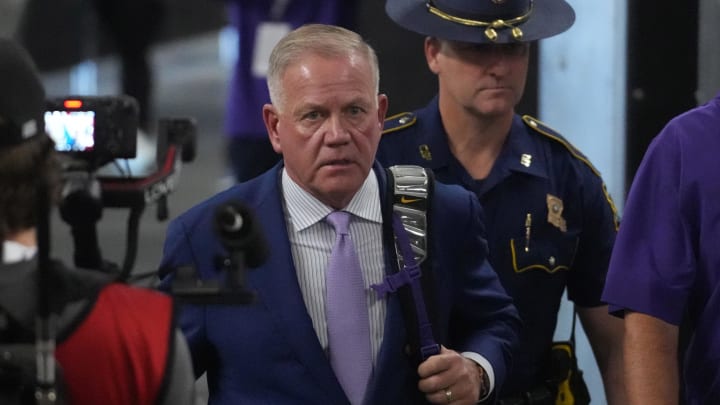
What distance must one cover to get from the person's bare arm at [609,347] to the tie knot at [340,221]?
1.25 meters

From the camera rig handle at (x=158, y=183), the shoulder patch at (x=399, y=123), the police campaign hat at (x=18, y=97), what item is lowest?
the shoulder patch at (x=399, y=123)

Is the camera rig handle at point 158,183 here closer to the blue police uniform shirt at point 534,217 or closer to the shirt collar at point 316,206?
the shirt collar at point 316,206

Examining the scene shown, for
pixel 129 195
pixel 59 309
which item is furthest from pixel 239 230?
pixel 129 195

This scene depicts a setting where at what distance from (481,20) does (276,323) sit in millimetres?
1366

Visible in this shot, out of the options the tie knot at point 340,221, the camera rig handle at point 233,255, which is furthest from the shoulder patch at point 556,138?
the camera rig handle at point 233,255

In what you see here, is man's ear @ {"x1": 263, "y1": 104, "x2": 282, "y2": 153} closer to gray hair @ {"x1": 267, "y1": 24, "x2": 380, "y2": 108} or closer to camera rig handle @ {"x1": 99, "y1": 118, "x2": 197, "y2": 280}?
gray hair @ {"x1": 267, "y1": 24, "x2": 380, "y2": 108}

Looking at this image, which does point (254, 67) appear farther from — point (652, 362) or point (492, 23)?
point (652, 362)

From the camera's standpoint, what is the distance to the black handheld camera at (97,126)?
3.79 m

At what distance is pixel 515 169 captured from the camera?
4.67m

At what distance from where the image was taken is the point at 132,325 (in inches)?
114

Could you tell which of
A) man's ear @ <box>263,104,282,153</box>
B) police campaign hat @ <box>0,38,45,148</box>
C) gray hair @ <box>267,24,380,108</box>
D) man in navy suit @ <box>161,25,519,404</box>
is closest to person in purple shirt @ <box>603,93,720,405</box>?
man in navy suit @ <box>161,25,519,404</box>

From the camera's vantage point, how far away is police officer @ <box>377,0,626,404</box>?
465cm

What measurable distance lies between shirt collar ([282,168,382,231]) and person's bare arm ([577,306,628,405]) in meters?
1.19

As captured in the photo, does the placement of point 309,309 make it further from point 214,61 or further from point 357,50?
point 214,61
